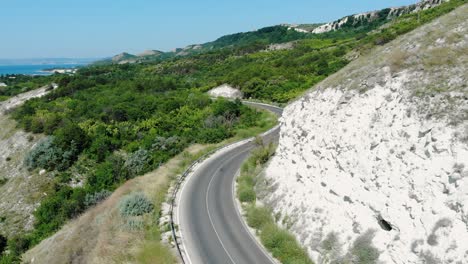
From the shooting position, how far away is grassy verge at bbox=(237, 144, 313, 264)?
21.2m

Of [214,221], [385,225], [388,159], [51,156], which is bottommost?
[51,156]

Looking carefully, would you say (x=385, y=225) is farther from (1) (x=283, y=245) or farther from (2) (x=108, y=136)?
(2) (x=108, y=136)

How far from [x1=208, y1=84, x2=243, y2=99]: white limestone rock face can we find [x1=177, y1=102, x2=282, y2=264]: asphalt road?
47780 millimetres

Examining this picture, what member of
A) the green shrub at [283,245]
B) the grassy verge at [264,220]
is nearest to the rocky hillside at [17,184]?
the grassy verge at [264,220]

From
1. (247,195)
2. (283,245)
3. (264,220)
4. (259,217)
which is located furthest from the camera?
(247,195)

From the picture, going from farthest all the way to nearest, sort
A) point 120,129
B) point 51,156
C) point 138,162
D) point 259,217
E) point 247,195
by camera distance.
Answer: point 120,129, point 51,156, point 138,162, point 247,195, point 259,217

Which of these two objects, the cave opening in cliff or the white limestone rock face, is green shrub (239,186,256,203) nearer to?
the cave opening in cliff

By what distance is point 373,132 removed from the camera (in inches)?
795

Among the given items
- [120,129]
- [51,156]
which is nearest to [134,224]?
[51,156]

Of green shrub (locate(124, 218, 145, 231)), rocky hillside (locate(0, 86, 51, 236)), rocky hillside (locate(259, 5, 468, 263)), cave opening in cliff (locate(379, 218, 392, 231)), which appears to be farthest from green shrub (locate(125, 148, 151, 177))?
cave opening in cliff (locate(379, 218, 392, 231))

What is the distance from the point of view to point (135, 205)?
27359 millimetres

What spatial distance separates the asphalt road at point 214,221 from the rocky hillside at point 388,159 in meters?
3.39

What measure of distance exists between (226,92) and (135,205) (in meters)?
63.2

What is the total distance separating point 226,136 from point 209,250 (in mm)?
29317
